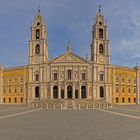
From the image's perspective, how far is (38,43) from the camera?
7456cm

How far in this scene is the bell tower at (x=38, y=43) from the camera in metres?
73.2

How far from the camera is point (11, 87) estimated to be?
8081cm

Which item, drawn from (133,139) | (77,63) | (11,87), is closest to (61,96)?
(77,63)

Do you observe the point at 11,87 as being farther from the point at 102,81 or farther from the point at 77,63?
the point at 102,81

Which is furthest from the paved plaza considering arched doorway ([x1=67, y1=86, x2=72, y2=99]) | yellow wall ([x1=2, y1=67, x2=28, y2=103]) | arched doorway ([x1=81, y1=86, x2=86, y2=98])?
yellow wall ([x1=2, y1=67, x2=28, y2=103])

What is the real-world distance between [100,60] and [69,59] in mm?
9182

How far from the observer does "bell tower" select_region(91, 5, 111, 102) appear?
70688 millimetres

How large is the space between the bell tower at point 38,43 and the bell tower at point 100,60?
14.4 meters

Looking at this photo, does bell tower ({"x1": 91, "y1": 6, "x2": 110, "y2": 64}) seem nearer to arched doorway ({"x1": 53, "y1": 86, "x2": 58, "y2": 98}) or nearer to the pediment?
the pediment

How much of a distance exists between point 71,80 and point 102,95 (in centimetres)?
1011

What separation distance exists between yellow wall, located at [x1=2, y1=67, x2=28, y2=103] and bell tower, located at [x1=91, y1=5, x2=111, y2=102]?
22040 mm

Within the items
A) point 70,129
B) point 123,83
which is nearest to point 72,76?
point 123,83

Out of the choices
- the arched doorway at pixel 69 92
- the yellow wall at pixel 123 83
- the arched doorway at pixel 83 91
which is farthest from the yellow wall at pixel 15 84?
the yellow wall at pixel 123 83

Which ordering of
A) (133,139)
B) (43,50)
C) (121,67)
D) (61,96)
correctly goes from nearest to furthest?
(133,139) < (61,96) < (43,50) < (121,67)
